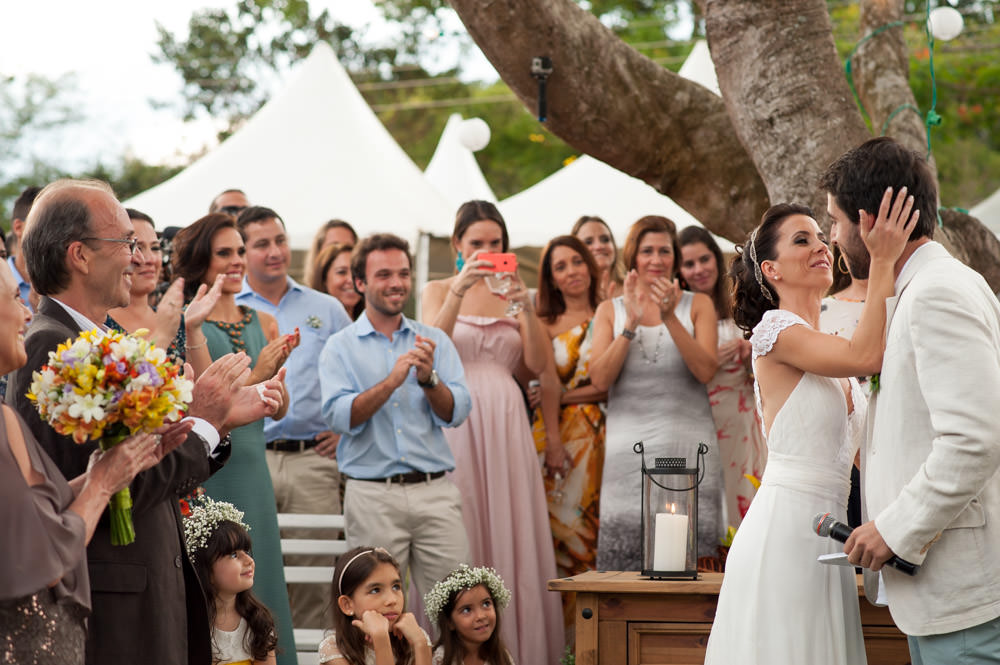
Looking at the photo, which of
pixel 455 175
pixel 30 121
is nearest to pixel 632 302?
pixel 455 175

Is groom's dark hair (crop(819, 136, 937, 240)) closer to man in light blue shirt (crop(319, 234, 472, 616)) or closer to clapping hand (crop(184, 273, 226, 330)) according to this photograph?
man in light blue shirt (crop(319, 234, 472, 616))

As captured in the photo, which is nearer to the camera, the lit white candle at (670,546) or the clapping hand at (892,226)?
the clapping hand at (892,226)

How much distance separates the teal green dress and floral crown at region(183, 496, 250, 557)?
0.21 meters

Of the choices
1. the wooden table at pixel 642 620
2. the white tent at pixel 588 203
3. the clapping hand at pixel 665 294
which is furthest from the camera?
the white tent at pixel 588 203

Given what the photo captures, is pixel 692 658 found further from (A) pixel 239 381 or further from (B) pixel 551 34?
(B) pixel 551 34

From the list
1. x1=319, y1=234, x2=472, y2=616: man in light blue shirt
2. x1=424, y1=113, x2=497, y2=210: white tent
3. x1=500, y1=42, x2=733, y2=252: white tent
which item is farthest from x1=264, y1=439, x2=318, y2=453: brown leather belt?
x1=424, y1=113, x2=497, y2=210: white tent

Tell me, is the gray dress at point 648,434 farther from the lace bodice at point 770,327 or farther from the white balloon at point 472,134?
the white balloon at point 472,134

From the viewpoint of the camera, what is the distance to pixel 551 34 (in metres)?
4.91

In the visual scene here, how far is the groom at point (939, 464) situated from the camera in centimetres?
267

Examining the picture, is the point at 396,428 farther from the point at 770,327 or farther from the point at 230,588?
the point at 770,327

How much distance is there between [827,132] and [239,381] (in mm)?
2892

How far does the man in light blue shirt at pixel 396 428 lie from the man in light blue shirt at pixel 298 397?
0.41 meters

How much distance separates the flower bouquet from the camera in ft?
8.41

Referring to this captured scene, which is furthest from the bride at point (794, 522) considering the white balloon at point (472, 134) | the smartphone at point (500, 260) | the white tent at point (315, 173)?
the white balloon at point (472, 134)
